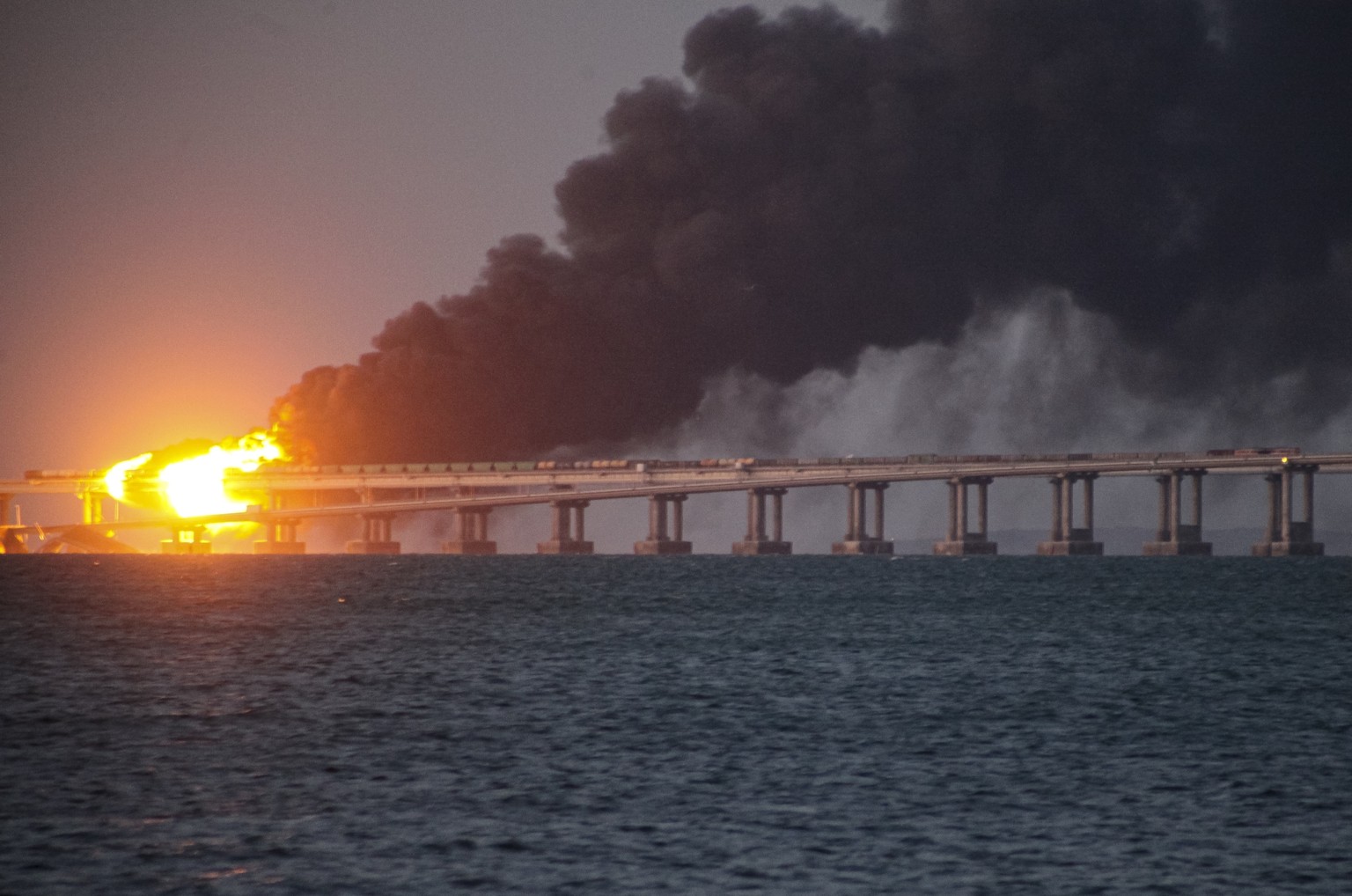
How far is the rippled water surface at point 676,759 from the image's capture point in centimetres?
3491

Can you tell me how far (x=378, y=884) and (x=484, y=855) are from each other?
292 cm

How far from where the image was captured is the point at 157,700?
6197 cm

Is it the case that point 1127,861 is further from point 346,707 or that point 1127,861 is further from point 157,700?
point 157,700

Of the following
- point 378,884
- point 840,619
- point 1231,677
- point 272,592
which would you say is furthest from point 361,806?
point 272,592

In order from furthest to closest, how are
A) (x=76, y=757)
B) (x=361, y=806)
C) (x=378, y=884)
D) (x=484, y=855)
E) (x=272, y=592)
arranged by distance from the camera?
(x=272, y=592)
(x=76, y=757)
(x=361, y=806)
(x=484, y=855)
(x=378, y=884)

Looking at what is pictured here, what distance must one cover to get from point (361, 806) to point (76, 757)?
35.2ft

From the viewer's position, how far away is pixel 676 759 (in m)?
47.9

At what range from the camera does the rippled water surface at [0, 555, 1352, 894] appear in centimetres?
3491

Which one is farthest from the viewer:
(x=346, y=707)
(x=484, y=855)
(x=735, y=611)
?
(x=735, y=611)

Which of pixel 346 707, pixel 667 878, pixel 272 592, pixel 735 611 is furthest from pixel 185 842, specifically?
pixel 272 592

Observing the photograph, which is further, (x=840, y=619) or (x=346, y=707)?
(x=840, y=619)

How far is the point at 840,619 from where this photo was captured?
107250mm

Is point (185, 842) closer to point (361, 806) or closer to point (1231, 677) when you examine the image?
point (361, 806)

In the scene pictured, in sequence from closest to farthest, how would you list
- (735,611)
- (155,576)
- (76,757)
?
(76,757), (735,611), (155,576)
